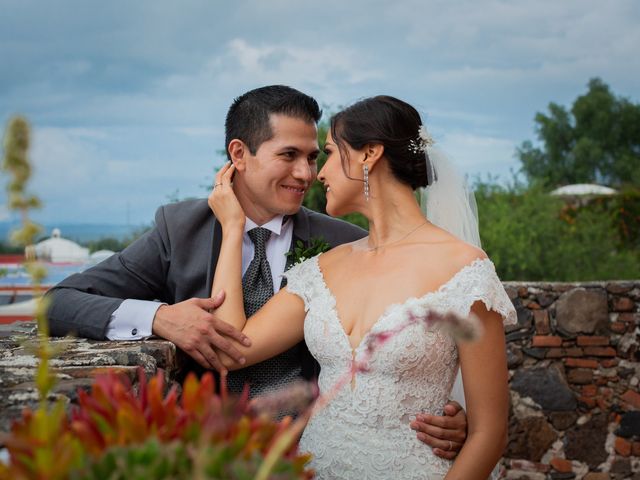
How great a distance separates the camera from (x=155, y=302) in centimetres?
302

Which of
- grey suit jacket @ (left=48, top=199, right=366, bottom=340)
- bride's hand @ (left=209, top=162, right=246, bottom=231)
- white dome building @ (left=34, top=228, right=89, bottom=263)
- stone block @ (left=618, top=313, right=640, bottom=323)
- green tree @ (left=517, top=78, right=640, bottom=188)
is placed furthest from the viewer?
green tree @ (left=517, top=78, right=640, bottom=188)

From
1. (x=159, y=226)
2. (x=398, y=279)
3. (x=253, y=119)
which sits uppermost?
(x=253, y=119)

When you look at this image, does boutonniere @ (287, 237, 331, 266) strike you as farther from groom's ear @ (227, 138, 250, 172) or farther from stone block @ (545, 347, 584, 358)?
stone block @ (545, 347, 584, 358)

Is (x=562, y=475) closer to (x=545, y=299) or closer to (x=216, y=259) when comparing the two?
(x=545, y=299)

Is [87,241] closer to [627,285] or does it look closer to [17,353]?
[627,285]

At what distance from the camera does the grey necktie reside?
10.8 ft

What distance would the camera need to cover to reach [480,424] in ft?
8.88

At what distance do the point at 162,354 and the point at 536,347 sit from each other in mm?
4317

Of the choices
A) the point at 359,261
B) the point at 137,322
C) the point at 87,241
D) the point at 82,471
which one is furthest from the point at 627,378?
the point at 87,241

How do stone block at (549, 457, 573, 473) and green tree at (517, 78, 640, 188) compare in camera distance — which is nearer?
stone block at (549, 457, 573, 473)

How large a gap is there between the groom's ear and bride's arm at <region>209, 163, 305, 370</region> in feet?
1.66

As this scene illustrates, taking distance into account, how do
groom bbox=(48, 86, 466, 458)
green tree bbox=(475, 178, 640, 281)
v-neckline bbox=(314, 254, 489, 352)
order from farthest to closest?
green tree bbox=(475, 178, 640, 281) → groom bbox=(48, 86, 466, 458) → v-neckline bbox=(314, 254, 489, 352)

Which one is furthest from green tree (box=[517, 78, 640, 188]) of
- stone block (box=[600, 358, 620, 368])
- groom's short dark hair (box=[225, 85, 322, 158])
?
groom's short dark hair (box=[225, 85, 322, 158])

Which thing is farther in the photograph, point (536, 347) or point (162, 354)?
point (536, 347)
